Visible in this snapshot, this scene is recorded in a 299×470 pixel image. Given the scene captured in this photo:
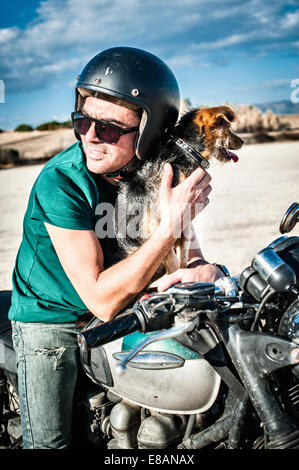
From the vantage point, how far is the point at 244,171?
17.0m

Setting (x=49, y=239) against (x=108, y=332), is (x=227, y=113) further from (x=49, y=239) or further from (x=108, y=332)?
(x=108, y=332)

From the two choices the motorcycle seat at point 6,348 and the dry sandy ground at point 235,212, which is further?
the dry sandy ground at point 235,212

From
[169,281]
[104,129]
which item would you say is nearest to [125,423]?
[169,281]

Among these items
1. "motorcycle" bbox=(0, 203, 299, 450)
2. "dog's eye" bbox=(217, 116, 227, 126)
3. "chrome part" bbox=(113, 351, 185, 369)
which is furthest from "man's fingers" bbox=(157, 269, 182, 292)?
"dog's eye" bbox=(217, 116, 227, 126)

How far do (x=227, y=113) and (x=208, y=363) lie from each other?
4.77 feet

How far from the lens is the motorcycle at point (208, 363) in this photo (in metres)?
1.46

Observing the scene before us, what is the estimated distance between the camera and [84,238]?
2080mm

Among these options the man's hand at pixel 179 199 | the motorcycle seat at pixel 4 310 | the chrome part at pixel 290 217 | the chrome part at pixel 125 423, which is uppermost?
the man's hand at pixel 179 199

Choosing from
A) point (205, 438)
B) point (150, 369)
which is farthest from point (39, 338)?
point (205, 438)

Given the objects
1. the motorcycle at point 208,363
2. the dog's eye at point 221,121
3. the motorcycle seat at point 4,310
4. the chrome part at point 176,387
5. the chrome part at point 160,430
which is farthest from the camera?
the motorcycle seat at point 4,310

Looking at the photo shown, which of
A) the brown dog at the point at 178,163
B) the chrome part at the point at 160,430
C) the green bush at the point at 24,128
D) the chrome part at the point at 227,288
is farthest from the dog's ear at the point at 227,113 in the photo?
the green bush at the point at 24,128

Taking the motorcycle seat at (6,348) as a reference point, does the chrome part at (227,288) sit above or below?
above

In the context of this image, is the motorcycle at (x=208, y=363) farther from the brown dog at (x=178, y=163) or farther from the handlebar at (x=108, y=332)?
the brown dog at (x=178, y=163)
